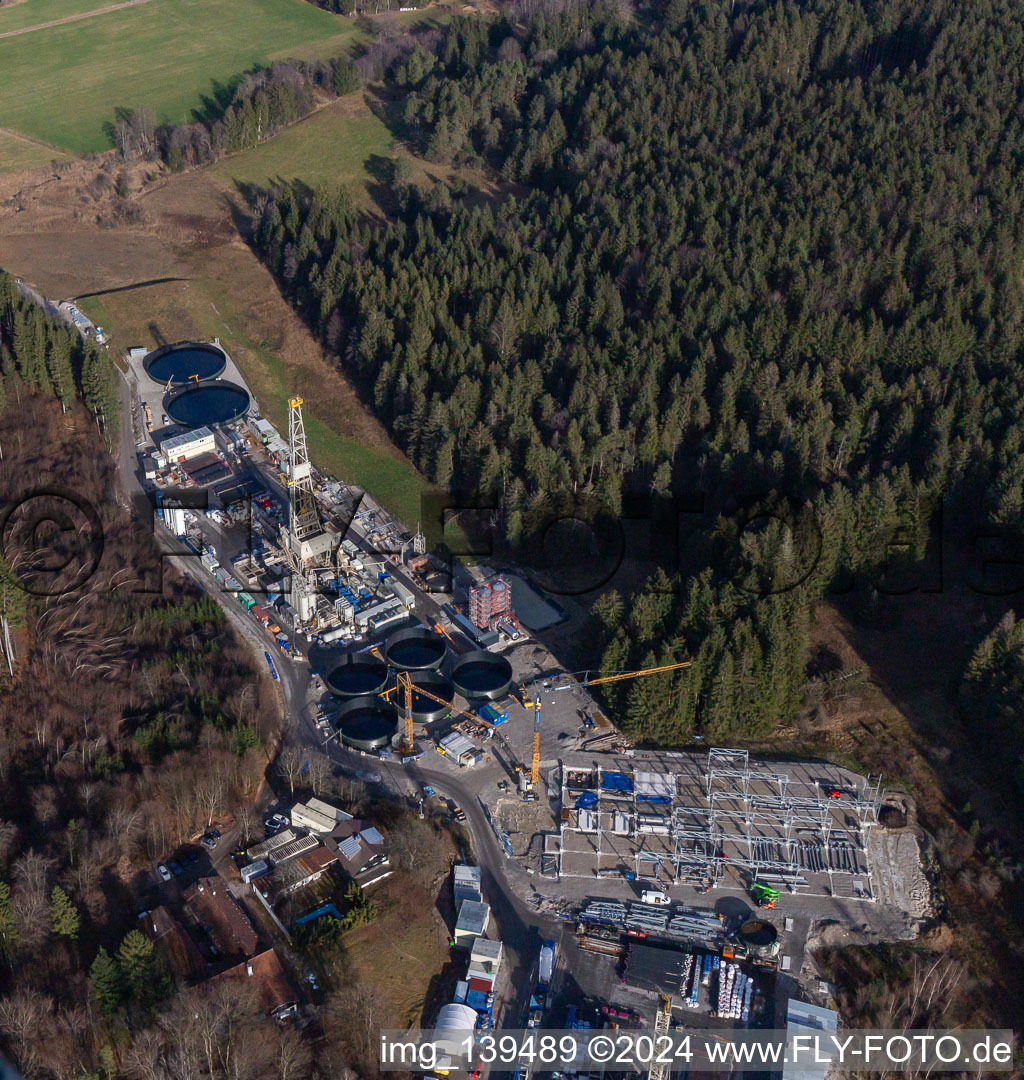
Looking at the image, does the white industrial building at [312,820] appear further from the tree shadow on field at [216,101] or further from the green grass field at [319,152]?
the tree shadow on field at [216,101]

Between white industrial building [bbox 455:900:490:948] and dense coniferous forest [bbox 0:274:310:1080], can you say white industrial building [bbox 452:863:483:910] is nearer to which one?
white industrial building [bbox 455:900:490:948]

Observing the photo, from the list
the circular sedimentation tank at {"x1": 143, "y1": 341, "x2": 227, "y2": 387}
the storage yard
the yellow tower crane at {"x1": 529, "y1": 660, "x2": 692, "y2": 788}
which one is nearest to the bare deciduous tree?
the storage yard

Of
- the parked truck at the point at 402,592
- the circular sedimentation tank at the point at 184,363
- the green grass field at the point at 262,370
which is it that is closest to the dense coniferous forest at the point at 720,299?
the green grass field at the point at 262,370

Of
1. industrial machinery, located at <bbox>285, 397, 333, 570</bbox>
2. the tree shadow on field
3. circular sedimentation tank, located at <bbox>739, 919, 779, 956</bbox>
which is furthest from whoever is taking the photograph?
the tree shadow on field

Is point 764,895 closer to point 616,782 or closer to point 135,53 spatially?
point 616,782

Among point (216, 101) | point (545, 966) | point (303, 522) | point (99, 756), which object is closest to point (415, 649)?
point (303, 522)

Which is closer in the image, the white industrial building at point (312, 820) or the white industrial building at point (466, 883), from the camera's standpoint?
the white industrial building at point (466, 883)
